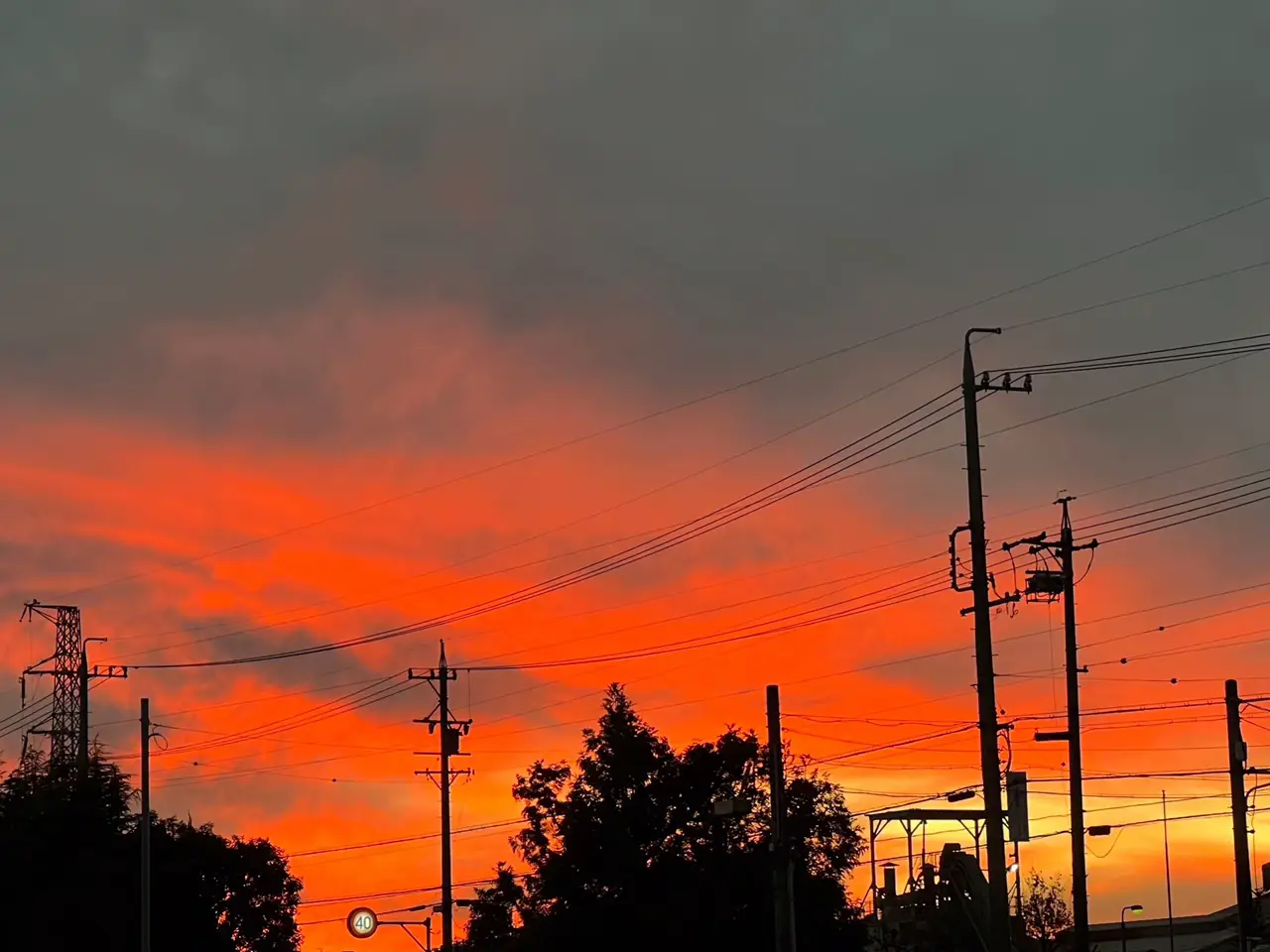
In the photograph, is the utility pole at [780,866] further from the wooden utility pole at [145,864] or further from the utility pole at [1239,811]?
the wooden utility pole at [145,864]

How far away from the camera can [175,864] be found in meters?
85.6

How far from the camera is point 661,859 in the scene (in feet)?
245

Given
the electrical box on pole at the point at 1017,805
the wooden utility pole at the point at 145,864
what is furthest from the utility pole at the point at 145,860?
the electrical box on pole at the point at 1017,805

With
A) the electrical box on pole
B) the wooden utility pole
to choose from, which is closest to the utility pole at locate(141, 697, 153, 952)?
the wooden utility pole

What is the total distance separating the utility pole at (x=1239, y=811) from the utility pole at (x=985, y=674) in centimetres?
1451

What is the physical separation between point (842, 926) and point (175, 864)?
31587 millimetres

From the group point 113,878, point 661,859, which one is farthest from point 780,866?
point 113,878

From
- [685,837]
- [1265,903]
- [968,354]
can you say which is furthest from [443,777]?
[1265,903]

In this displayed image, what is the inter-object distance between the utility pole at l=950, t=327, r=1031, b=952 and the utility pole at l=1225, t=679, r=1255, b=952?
47.6 feet

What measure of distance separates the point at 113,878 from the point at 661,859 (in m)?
26.0

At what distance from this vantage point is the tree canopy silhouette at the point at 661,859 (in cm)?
7262

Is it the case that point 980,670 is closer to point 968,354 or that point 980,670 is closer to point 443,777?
point 968,354

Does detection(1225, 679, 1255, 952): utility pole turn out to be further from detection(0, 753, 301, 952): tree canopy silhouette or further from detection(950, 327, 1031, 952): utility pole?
detection(0, 753, 301, 952): tree canopy silhouette

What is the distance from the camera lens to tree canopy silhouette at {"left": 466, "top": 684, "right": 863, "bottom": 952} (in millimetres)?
72625
